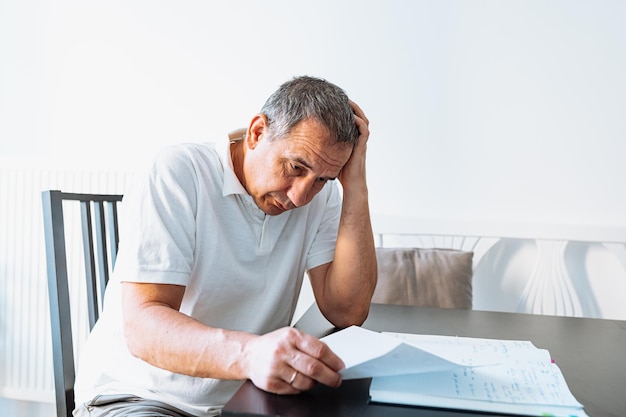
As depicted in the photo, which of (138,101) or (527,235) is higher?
(138,101)

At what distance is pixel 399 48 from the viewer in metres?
2.29

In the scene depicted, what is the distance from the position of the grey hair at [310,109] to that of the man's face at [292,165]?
14 mm

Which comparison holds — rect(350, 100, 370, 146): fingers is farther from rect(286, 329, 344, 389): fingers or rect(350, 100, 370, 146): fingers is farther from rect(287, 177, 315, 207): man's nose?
rect(286, 329, 344, 389): fingers

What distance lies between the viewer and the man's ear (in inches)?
44.8

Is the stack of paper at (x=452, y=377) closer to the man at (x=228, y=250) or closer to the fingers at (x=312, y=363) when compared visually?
the fingers at (x=312, y=363)

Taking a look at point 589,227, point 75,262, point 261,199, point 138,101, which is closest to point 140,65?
point 138,101

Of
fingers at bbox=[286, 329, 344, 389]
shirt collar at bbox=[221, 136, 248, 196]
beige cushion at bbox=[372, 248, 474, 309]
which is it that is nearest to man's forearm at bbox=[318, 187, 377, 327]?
shirt collar at bbox=[221, 136, 248, 196]

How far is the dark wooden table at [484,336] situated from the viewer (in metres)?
0.69

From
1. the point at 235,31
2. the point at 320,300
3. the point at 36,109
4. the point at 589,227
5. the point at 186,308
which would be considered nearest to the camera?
the point at 186,308

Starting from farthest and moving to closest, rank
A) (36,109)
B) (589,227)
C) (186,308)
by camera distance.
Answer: (36,109), (589,227), (186,308)

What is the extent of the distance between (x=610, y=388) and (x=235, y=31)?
1.97 m

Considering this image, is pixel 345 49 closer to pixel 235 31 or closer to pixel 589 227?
pixel 235 31

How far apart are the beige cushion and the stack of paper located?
117 centimetres

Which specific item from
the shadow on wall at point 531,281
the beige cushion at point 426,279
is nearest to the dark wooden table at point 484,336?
the beige cushion at point 426,279
